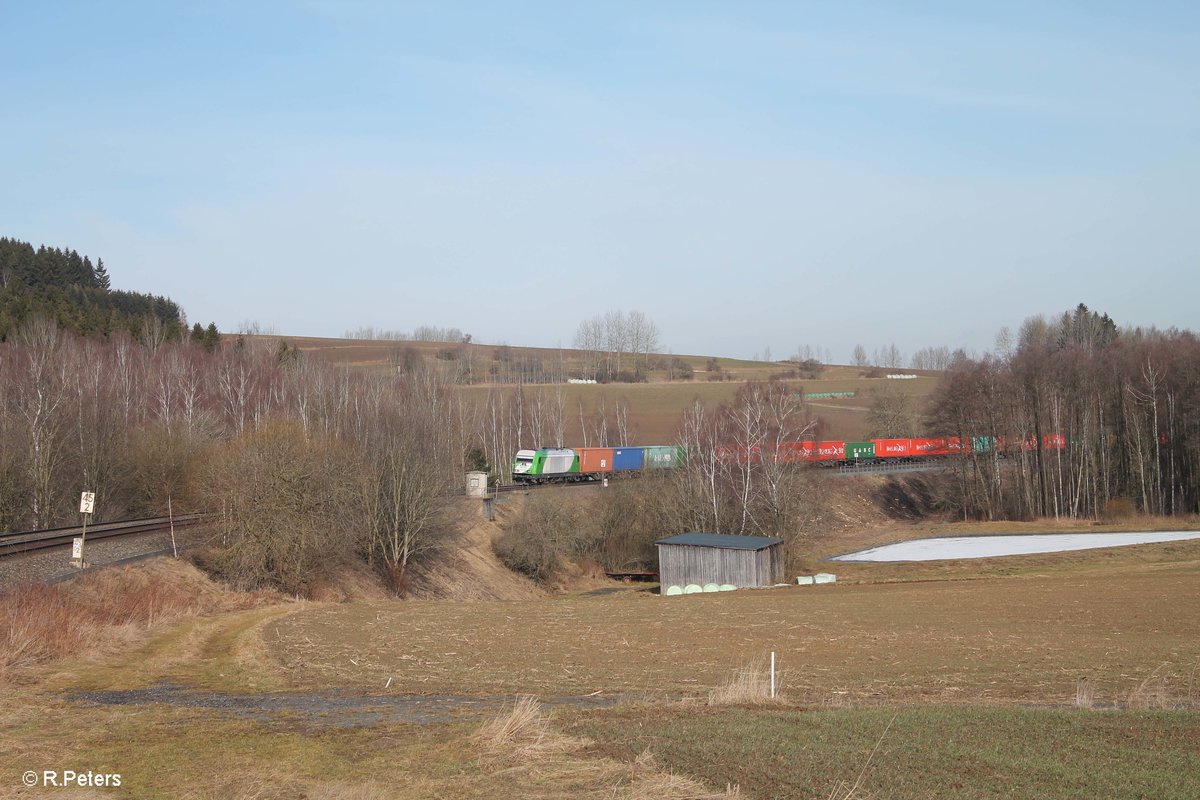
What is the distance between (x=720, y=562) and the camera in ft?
153

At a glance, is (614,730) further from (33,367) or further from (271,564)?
(33,367)

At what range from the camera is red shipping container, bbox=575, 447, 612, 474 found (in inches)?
3246

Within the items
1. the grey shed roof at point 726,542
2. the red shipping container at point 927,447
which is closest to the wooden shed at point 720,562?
the grey shed roof at point 726,542

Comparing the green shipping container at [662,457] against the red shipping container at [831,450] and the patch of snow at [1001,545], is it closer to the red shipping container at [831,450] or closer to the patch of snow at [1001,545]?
the patch of snow at [1001,545]

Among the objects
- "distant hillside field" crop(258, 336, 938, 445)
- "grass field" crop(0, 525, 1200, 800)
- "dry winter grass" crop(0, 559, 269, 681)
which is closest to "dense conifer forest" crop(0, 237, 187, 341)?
"distant hillside field" crop(258, 336, 938, 445)

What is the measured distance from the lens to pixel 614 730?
13258mm

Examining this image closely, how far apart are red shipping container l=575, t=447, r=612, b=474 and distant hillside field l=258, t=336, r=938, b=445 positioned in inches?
473

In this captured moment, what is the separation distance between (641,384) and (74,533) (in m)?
116

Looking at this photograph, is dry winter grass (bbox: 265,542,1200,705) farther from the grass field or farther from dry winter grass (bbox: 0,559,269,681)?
dry winter grass (bbox: 0,559,269,681)

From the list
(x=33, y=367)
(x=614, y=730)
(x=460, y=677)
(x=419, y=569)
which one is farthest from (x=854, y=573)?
(x=33, y=367)

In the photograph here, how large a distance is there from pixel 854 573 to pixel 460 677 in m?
34.9

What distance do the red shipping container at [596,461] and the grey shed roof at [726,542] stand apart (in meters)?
33.2

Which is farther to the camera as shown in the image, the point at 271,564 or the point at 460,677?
the point at 271,564

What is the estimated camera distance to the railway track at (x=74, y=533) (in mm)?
32125
